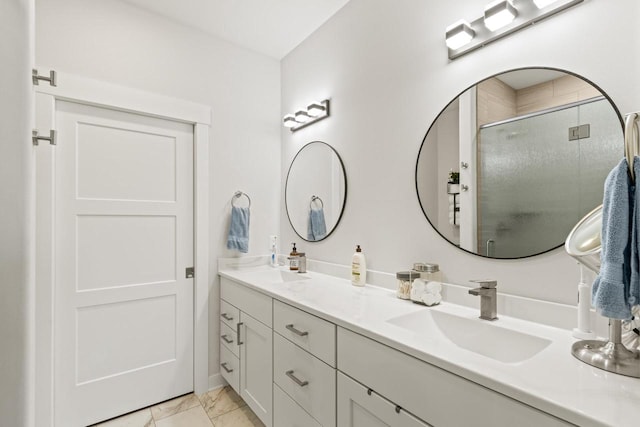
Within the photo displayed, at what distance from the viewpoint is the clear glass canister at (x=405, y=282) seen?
1512mm

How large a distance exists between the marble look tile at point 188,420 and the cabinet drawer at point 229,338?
0.40 m

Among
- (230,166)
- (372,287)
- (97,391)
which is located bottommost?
(97,391)

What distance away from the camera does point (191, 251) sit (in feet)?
7.53

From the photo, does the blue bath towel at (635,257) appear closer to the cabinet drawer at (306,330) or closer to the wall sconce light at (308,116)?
the cabinet drawer at (306,330)

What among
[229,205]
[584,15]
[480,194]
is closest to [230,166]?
[229,205]

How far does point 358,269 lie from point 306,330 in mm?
566

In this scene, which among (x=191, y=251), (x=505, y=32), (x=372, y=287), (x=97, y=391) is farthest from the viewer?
(x=191, y=251)

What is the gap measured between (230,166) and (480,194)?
178 centimetres

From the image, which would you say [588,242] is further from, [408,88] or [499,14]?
[408,88]

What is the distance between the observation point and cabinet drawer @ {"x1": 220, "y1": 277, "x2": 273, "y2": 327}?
1.72 metres

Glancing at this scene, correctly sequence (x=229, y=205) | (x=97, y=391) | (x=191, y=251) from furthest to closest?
(x=229, y=205), (x=191, y=251), (x=97, y=391)

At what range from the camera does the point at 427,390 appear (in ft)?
2.97

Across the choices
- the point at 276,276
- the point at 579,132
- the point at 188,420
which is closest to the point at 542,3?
the point at 579,132

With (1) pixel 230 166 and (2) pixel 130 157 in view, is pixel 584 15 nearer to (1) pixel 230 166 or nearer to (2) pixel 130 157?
(1) pixel 230 166
